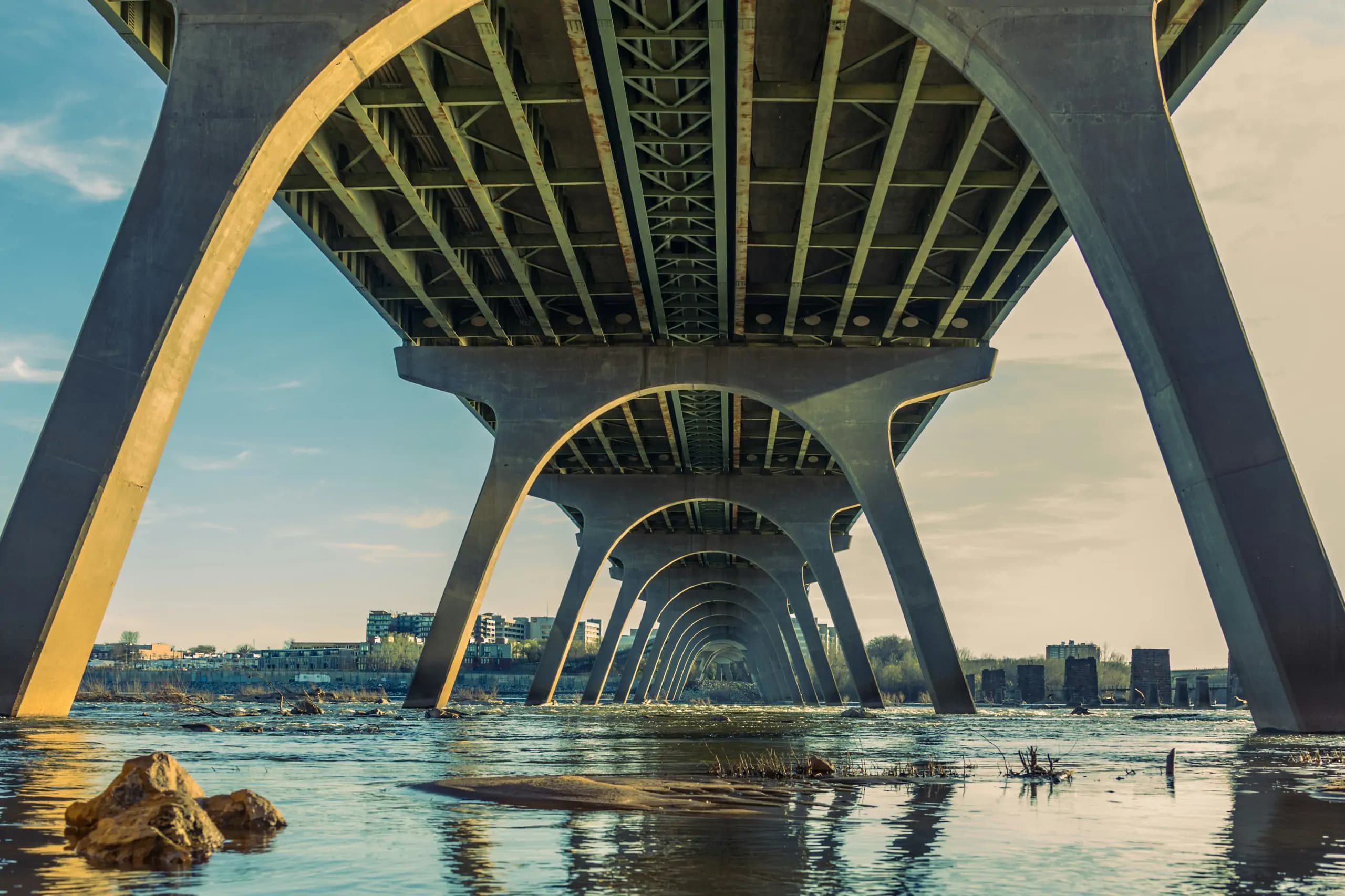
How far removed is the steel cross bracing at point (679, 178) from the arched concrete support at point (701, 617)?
5878 cm

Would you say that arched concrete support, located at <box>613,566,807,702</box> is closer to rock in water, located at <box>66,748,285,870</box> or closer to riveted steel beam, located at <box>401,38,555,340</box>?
riveted steel beam, located at <box>401,38,555,340</box>

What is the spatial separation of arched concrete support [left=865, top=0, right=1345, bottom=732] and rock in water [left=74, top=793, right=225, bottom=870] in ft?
40.2

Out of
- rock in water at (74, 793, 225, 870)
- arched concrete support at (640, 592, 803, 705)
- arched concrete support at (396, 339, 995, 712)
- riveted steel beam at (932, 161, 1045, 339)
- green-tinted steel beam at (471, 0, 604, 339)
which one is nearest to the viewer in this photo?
rock in water at (74, 793, 225, 870)

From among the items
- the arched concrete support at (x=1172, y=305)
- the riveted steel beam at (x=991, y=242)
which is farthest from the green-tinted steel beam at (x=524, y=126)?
the riveted steel beam at (x=991, y=242)

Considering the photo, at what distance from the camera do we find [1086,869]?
5.31 m

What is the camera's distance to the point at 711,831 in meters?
6.52

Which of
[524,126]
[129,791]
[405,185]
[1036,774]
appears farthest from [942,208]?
[129,791]

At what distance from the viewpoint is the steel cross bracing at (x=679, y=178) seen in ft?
68.4

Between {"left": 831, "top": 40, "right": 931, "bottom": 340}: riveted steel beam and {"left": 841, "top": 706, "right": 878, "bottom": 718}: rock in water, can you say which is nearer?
{"left": 831, "top": 40, "right": 931, "bottom": 340}: riveted steel beam

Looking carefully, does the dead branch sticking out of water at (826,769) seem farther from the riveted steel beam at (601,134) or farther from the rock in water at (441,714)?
the rock in water at (441,714)

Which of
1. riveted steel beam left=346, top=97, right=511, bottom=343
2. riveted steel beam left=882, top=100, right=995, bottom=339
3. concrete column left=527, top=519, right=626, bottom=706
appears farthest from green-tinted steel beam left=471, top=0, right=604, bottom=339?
concrete column left=527, top=519, right=626, bottom=706

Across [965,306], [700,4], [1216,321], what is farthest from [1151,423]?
[965,306]

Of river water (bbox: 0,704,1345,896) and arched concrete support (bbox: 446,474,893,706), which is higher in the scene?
arched concrete support (bbox: 446,474,893,706)

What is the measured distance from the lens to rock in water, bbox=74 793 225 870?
5082 mm
